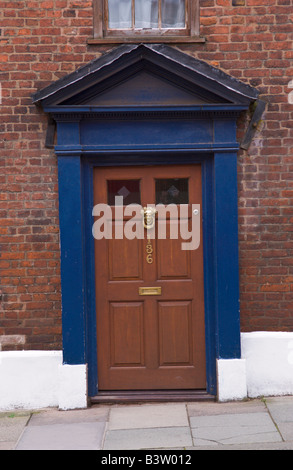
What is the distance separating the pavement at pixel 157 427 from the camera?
504 cm

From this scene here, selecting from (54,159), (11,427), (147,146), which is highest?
(147,146)

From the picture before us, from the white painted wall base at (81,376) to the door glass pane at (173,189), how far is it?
1.54m

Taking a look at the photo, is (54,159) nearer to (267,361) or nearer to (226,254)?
(226,254)

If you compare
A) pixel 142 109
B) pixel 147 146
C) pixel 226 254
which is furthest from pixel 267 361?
pixel 142 109

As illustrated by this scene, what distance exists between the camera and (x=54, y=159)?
6070mm

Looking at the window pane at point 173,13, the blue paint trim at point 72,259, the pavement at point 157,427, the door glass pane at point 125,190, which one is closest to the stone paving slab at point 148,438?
the pavement at point 157,427

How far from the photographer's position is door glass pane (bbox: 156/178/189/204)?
622 cm

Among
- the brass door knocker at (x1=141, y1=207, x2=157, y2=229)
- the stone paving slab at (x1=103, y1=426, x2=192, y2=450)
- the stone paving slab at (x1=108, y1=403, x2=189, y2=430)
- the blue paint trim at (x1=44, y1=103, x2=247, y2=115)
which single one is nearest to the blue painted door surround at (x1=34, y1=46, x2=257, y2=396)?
the blue paint trim at (x1=44, y1=103, x2=247, y2=115)

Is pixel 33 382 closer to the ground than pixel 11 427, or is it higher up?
higher up

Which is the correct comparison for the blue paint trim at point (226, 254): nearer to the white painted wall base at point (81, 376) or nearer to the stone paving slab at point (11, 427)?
the white painted wall base at point (81, 376)

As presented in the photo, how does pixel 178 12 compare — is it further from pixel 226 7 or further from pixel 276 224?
pixel 276 224

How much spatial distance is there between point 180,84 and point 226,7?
936 millimetres

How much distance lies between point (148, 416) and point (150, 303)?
1135mm

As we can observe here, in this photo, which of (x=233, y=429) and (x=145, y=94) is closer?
(x=233, y=429)
